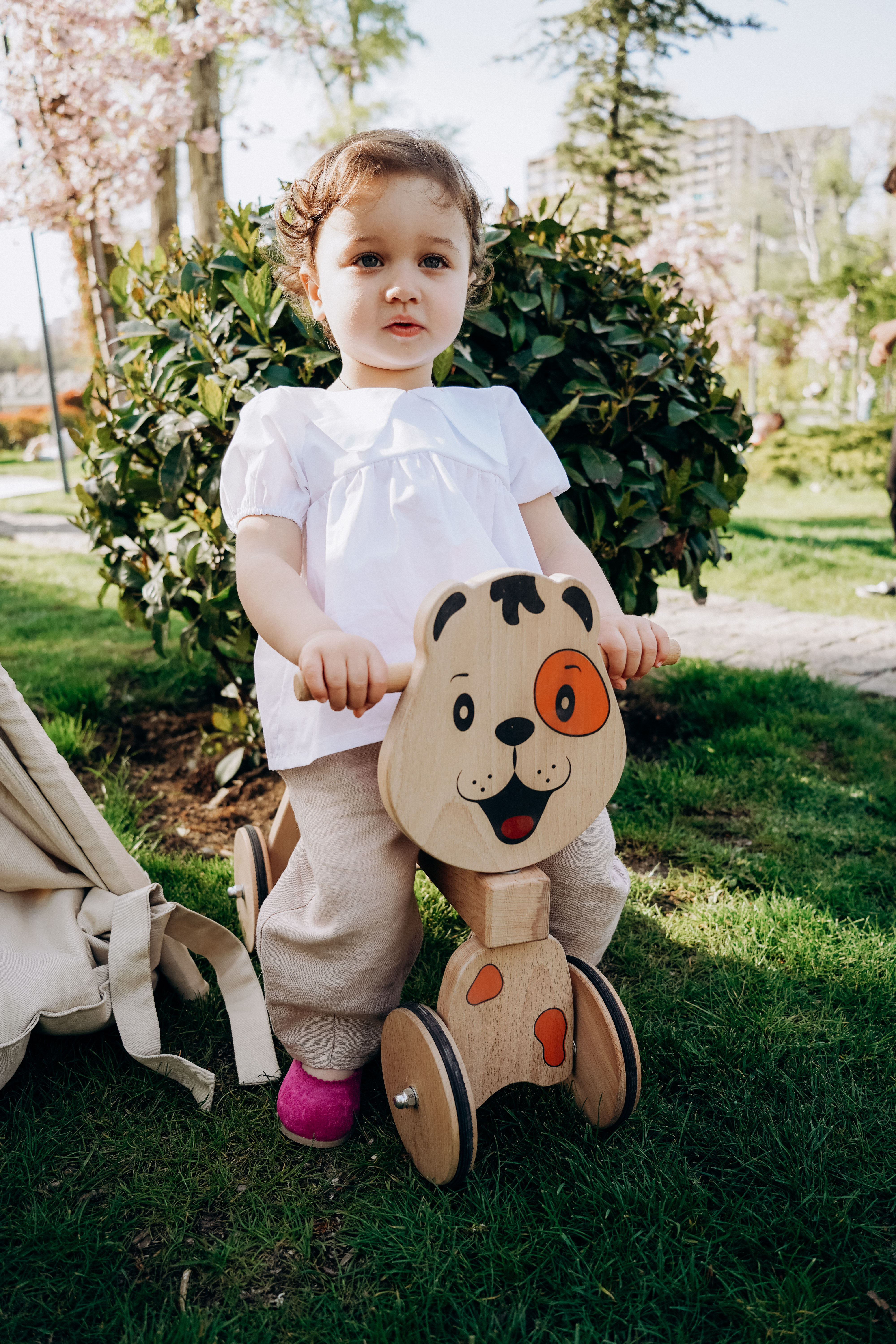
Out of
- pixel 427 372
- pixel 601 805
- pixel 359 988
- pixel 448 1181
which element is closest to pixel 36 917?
pixel 359 988

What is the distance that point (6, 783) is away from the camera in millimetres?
1729

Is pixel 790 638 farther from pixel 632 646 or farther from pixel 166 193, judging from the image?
pixel 166 193

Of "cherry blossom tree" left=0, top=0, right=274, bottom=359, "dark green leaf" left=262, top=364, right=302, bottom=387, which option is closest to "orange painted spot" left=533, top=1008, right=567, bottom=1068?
"dark green leaf" left=262, top=364, right=302, bottom=387

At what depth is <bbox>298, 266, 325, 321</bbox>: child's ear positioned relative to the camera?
1738 millimetres

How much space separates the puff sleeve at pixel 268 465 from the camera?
1.58 m

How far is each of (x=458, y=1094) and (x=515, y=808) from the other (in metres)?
0.42

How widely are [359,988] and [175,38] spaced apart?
34.6 feet

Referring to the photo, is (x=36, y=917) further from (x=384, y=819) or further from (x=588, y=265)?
(x=588, y=265)

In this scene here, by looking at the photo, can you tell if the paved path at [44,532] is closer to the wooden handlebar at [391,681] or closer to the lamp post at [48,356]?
the lamp post at [48,356]

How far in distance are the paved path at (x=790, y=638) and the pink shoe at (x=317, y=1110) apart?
2.91 meters

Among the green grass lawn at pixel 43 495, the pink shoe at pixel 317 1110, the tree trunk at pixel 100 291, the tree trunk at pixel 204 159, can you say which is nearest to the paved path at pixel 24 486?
the green grass lawn at pixel 43 495

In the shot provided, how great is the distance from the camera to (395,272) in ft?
5.12

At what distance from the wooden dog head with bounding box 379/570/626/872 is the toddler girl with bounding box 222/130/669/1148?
12 centimetres

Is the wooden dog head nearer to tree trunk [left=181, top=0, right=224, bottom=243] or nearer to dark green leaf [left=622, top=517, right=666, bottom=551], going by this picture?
dark green leaf [left=622, top=517, right=666, bottom=551]
